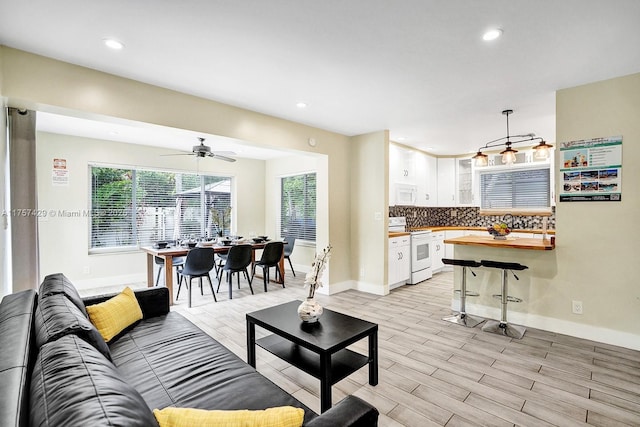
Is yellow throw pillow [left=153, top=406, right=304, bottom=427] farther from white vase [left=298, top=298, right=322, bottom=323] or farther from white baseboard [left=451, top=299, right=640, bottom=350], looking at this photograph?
white baseboard [left=451, top=299, right=640, bottom=350]

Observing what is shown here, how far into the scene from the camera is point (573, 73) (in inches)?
111

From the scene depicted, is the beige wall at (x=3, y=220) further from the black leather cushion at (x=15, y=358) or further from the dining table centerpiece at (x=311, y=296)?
the dining table centerpiece at (x=311, y=296)

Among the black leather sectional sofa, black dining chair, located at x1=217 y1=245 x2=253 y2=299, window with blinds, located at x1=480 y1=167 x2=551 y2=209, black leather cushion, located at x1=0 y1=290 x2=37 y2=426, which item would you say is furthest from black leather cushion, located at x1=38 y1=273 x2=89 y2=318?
window with blinds, located at x1=480 y1=167 x2=551 y2=209

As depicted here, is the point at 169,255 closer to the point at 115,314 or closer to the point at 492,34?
the point at 115,314

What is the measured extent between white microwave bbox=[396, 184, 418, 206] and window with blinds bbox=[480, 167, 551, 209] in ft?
5.57

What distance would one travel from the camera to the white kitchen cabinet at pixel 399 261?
4.91 metres

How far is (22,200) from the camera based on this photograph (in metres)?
2.62

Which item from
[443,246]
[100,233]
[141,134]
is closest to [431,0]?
[141,134]

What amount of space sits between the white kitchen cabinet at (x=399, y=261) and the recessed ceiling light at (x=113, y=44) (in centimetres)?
408

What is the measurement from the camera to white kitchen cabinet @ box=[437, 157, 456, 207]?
6793 millimetres

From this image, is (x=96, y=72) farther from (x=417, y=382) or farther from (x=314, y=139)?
(x=417, y=382)

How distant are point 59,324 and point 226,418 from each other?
43.1 inches

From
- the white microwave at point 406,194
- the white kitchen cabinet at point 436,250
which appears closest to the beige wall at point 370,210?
the white microwave at point 406,194

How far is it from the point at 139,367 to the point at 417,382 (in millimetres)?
1946
